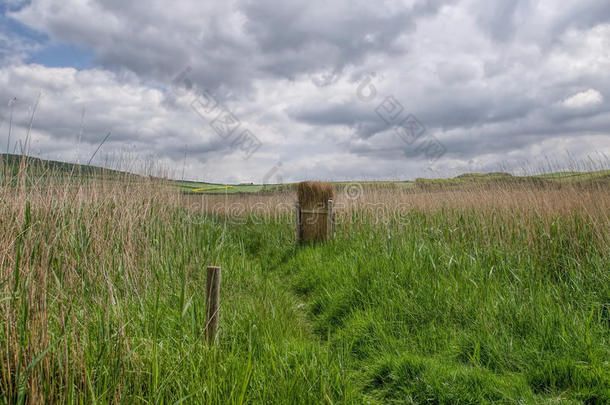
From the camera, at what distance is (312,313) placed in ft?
12.0

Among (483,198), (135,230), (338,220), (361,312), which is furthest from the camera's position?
(338,220)

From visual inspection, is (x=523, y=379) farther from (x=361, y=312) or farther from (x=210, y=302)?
(x=210, y=302)

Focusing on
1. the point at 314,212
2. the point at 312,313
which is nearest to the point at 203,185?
the point at 314,212

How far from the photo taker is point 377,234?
5.16 metres

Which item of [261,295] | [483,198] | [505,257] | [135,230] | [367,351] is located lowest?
[367,351]

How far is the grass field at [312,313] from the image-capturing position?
1.71 m

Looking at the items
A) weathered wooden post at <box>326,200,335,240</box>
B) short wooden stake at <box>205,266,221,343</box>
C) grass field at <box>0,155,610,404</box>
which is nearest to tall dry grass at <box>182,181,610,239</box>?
grass field at <box>0,155,610,404</box>

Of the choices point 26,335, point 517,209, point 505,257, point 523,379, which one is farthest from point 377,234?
point 26,335

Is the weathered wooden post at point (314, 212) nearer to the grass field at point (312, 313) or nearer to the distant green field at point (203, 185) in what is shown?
the grass field at point (312, 313)

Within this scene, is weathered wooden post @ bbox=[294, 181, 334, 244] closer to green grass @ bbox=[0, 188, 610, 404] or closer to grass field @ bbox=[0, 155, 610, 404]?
grass field @ bbox=[0, 155, 610, 404]

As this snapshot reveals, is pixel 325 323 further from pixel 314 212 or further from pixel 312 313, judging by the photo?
pixel 314 212

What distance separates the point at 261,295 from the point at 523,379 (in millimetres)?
2197

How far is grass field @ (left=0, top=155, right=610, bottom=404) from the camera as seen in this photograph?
171cm

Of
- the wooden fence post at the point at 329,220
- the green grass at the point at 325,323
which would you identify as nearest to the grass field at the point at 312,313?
the green grass at the point at 325,323
